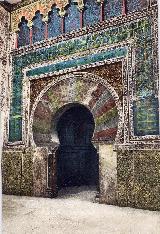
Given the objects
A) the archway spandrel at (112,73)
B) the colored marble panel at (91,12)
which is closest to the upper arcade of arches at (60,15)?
the colored marble panel at (91,12)

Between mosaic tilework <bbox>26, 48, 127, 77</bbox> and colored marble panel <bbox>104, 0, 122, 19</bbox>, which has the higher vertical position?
colored marble panel <bbox>104, 0, 122, 19</bbox>

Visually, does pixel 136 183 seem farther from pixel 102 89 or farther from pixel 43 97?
pixel 43 97

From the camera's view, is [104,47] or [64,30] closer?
[104,47]

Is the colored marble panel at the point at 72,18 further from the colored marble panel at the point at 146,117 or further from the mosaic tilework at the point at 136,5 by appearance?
the colored marble panel at the point at 146,117

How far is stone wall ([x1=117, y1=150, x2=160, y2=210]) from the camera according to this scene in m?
4.07

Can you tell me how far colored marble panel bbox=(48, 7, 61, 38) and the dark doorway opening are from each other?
1.69m

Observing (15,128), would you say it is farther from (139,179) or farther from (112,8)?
(112,8)

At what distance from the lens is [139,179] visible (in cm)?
420

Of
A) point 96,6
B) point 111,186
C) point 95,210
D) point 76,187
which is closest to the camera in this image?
point 95,210

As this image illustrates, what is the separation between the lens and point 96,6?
16.4 feet

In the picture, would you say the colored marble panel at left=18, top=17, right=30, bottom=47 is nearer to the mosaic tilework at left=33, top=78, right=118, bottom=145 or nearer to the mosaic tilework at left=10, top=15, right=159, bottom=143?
the mosaic tilework at left=10, top=15, right=159, bottom=143

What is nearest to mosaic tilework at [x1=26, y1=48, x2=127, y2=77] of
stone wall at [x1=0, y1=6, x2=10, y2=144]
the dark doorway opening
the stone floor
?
stone wall at [x1=0, y1=6, x2=10, y2=144]

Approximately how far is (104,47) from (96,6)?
34.0 inches

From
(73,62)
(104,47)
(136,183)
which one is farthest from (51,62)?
(136,183)
